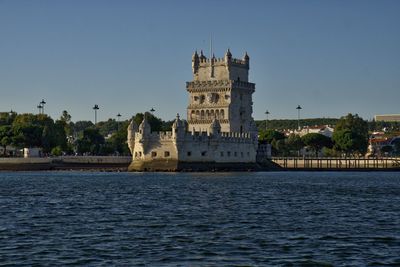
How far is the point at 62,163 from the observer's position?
13825cm

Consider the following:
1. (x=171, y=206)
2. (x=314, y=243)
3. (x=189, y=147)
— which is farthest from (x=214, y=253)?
(x=189, y=147)

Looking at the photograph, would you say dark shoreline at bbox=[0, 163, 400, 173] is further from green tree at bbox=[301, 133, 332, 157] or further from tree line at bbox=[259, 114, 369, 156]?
green tree at bbox=[301, 133, 332, 157]

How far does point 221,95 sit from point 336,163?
25749 mm

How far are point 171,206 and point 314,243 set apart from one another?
18.9 meters

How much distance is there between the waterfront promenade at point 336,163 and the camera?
146 metres

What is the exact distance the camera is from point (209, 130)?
125 metres

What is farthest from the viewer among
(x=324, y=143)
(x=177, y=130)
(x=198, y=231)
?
(x=324, y=143)

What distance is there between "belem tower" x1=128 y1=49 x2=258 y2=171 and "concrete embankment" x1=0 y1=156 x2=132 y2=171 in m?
11.5

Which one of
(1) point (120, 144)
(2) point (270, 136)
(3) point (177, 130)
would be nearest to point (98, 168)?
(3) point (177, 130)

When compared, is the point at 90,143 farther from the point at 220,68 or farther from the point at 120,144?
the point at 220,68

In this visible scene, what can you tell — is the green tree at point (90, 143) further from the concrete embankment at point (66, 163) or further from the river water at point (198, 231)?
the river water at point (198, 231)

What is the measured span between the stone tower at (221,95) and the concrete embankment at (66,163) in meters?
13.6

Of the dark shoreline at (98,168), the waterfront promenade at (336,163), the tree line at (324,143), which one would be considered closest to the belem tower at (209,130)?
the dark shoreline at (98,168)

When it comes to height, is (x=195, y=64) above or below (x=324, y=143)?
above
